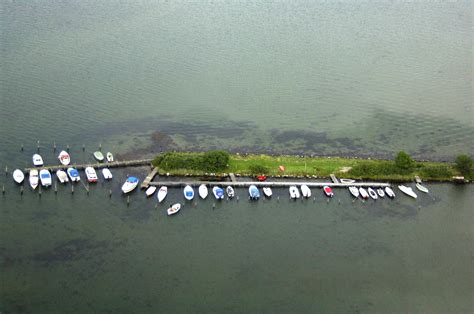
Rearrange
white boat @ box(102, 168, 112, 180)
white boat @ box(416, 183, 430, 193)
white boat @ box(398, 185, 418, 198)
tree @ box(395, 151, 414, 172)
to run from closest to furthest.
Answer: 1. white boat @ box(102, 168, 112, 180)
2. white boat @ box(398, 185, 418, 198)
3. white boat @ box(416, 183, 430, 193)
4. tree @ box(395, 151, 414, 172)

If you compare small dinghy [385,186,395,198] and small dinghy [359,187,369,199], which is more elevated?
→ small dinghy [359,187,369,199]

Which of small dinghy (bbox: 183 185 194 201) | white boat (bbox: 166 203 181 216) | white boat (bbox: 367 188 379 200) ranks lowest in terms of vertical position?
white boat (bbox: 367 188 379 200)

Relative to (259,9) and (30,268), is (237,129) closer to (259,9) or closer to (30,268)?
(30,268)

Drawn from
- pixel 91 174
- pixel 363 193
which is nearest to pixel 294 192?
pixel 363 193

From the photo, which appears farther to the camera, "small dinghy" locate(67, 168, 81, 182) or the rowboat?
the rowboat

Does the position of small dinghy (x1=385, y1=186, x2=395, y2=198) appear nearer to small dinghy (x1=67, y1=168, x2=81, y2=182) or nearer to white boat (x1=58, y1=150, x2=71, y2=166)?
small dinghy (x1=67, y1=168, x2=81, y2=182)

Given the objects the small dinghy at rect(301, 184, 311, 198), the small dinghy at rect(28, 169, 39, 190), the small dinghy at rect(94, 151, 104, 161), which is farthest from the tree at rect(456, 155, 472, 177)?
the small dinghy at rect(28, 169, 39, 190)

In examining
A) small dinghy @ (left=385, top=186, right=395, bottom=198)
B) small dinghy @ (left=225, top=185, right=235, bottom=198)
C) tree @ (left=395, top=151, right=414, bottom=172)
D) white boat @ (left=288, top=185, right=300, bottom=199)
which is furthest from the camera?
tree @ (left=395, top=151, right=414, bottom=172)
